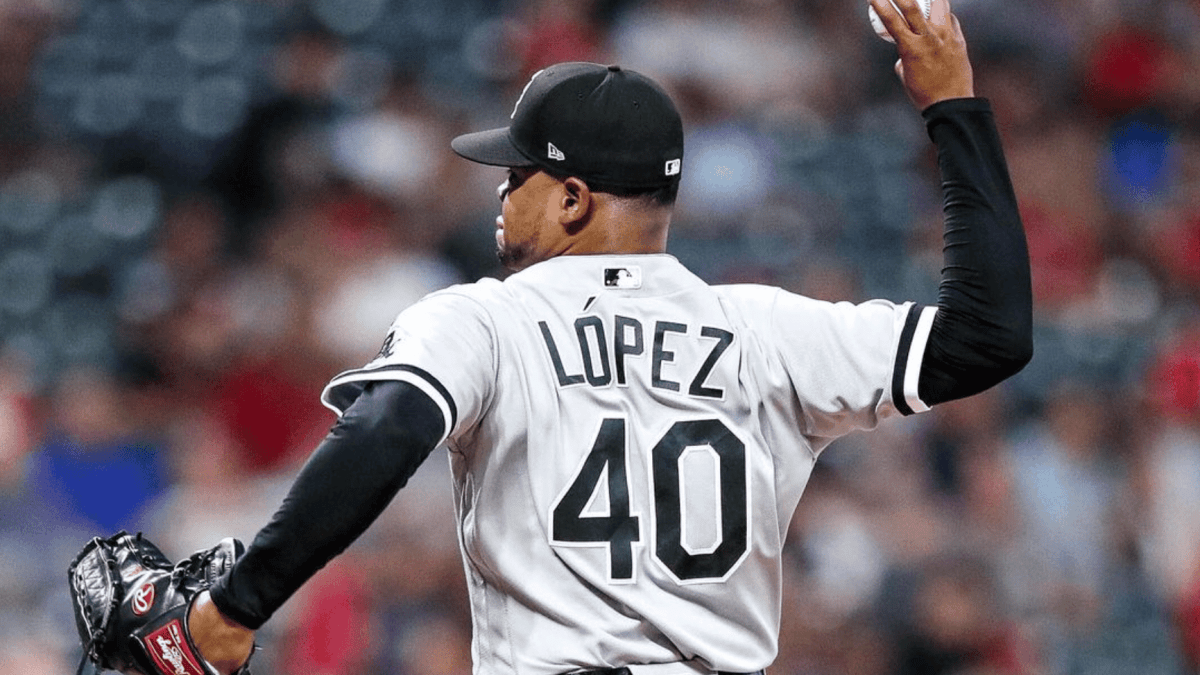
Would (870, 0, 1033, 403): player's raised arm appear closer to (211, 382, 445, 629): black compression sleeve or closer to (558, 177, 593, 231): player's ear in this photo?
(558, 177, 593, 231): player's ear

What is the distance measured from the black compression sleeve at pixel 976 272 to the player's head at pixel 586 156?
42cm

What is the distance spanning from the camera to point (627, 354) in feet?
7.82

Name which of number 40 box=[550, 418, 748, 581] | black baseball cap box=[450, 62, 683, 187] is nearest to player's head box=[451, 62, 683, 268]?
black baseball cap box=[450, 62, 683, 187]

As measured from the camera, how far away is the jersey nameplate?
2355 mm

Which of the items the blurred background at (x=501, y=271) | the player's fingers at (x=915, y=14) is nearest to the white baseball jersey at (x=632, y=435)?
the player's fingers at (x=915, y=14)

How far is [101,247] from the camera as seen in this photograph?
657 centimetres

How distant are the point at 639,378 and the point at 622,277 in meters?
0.17

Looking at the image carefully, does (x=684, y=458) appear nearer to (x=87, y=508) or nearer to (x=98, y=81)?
(x=87, y=508)

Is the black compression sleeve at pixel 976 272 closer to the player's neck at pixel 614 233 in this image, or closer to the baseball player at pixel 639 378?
the baseball player at pixel 639 378

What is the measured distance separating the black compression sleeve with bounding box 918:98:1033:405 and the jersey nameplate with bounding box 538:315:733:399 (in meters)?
0.33

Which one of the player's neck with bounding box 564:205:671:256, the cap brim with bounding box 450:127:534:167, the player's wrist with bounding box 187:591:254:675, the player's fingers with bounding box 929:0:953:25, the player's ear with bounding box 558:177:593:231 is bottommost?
the player's wrist with bounding box 187:591:254:675

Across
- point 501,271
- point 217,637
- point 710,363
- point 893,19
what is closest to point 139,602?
point 217,637

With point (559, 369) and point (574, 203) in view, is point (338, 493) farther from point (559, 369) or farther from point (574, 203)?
point (574, 203)

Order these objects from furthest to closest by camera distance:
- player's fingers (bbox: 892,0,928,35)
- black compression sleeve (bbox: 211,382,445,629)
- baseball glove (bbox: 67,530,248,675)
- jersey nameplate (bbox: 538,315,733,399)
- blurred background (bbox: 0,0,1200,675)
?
1. blurred background (bbox: 0,0,1200,675)
2. player's fingers (bbox: 892,0,928,35)
3. jersey nameplate (bbox: 538,315,733,399)
4. baseball glove (bbox: 67,530,248,675)
5. black compression sleeve (bbox: 211,382,445,629)
